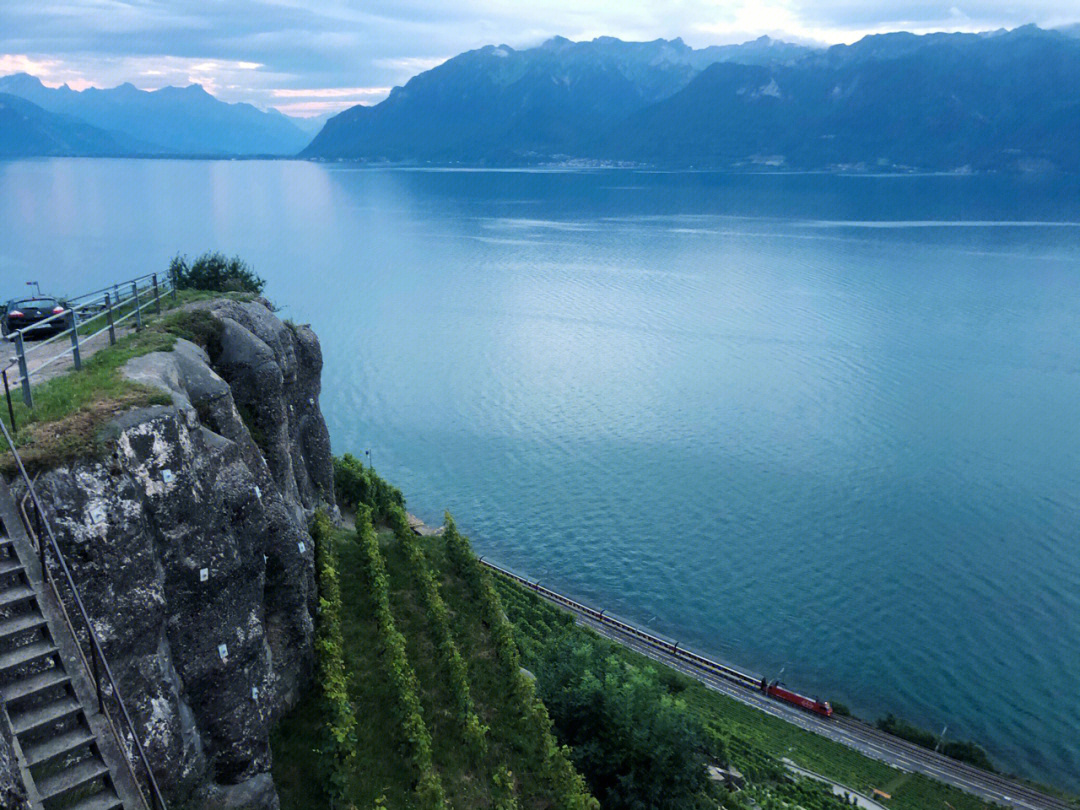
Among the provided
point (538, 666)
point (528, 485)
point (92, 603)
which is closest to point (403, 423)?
point (528, 485)

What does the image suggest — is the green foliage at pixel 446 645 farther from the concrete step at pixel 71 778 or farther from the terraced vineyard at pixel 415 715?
the concrete step at pixel 71 778

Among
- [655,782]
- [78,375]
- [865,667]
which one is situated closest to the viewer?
[78,375]

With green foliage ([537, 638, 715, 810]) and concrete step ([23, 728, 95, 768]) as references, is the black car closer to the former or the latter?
concrete step ([23, 728, 95, 768])

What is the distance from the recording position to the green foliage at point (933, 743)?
46906mm

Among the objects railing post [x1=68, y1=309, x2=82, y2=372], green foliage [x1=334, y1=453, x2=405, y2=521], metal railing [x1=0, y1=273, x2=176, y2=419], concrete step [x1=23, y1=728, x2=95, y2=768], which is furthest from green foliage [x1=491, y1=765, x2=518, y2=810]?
green foliage [x1=334, y1=453, x2=405, y2=521]

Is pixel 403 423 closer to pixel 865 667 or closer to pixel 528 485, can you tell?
pixel 528 485

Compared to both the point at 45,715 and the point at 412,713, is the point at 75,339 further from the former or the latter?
the point at 412,713

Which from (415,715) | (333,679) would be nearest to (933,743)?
(415,715)

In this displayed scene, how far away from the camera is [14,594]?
49.8ft

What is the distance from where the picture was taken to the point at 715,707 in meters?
48.5

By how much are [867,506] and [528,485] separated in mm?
30388

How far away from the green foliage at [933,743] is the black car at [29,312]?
50.3m

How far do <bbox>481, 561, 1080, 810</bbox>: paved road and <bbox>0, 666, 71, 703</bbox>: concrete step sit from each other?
43776 millimetres

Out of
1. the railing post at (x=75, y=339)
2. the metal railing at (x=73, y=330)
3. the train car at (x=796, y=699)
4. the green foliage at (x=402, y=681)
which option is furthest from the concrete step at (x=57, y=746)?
the train car at (x=796, y=699)
